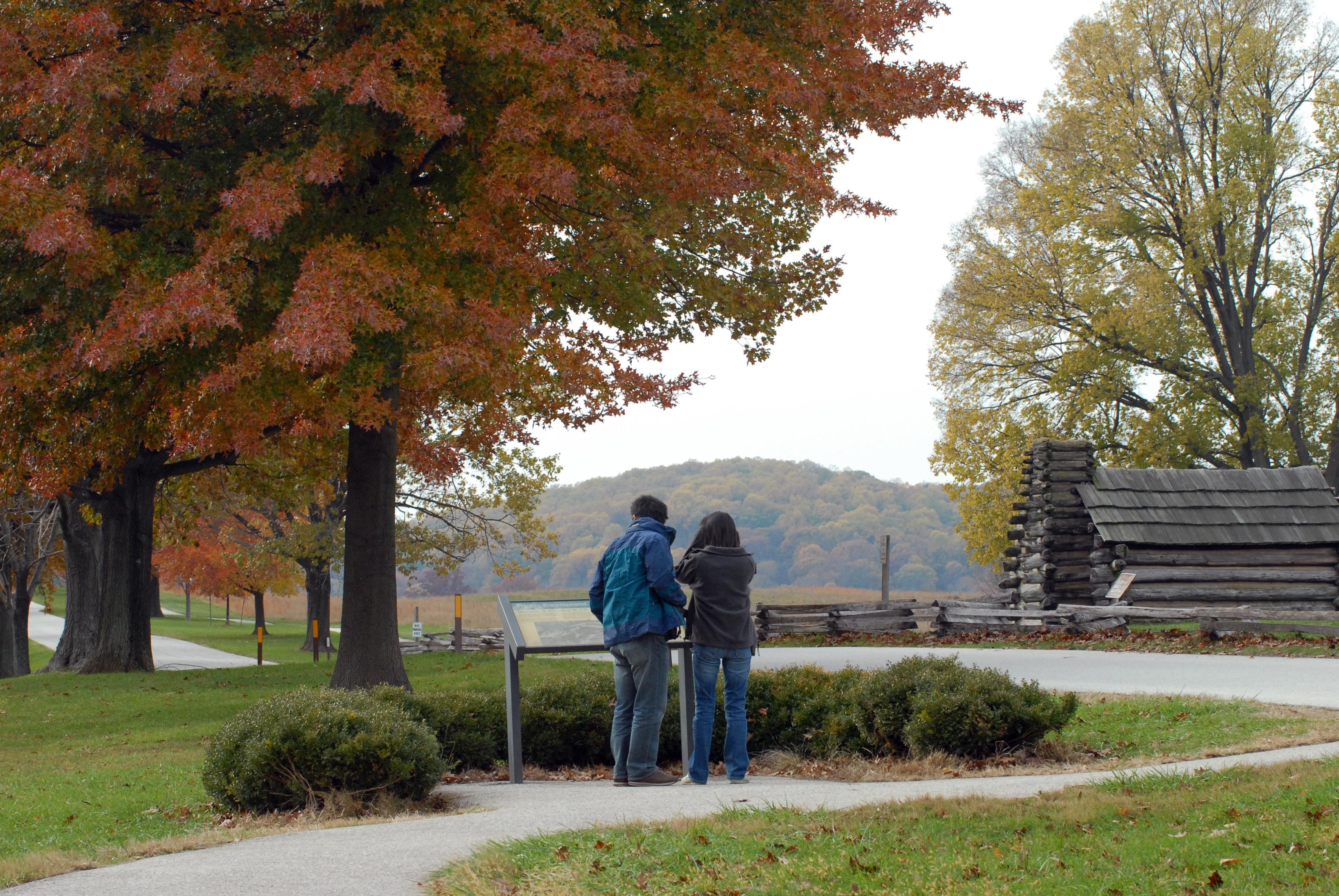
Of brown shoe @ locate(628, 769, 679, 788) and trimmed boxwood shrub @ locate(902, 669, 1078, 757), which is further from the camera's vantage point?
trimmed boxwood shrub @ locate(902, 669, 1078, 757)

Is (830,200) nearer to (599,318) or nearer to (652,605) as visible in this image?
(599,318)

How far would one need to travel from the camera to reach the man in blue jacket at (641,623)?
820 cm

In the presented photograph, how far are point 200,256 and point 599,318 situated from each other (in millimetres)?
4949

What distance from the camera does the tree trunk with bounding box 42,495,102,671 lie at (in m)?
20.6

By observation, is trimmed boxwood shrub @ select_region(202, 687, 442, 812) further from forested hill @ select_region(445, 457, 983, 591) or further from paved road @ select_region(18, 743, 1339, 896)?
forested hill @ select_region(445, 457, 983, 591)

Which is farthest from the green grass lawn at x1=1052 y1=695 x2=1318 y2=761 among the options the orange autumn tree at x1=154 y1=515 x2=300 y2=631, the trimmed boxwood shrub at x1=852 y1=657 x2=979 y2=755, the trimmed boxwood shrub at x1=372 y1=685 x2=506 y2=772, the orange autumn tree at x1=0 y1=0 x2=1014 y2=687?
the orange autumn tree at x1=154 y1=515 x2=300 y2=631

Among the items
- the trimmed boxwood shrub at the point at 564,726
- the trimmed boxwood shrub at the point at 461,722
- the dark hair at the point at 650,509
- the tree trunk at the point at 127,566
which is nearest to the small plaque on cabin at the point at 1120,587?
the trimmed boxwood shrub at the point at 564,726

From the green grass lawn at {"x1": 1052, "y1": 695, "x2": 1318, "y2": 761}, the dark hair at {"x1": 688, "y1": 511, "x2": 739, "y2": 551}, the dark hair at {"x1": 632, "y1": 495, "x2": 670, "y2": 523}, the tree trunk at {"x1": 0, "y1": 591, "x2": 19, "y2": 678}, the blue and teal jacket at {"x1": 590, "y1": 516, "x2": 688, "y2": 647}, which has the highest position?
the dark hair at {"x1": 632, "y1": 495, "x2": 670, "y2": 523}

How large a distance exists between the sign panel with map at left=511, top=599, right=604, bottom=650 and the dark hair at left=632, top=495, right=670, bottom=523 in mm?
984

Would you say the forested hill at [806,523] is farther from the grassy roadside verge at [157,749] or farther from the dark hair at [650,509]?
the dark hair at [650,509]

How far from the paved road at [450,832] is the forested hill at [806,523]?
70538 millimetres

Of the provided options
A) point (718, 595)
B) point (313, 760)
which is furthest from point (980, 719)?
point (313, 760)

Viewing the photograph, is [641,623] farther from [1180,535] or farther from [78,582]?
[1180,535]

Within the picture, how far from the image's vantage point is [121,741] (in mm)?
12922
